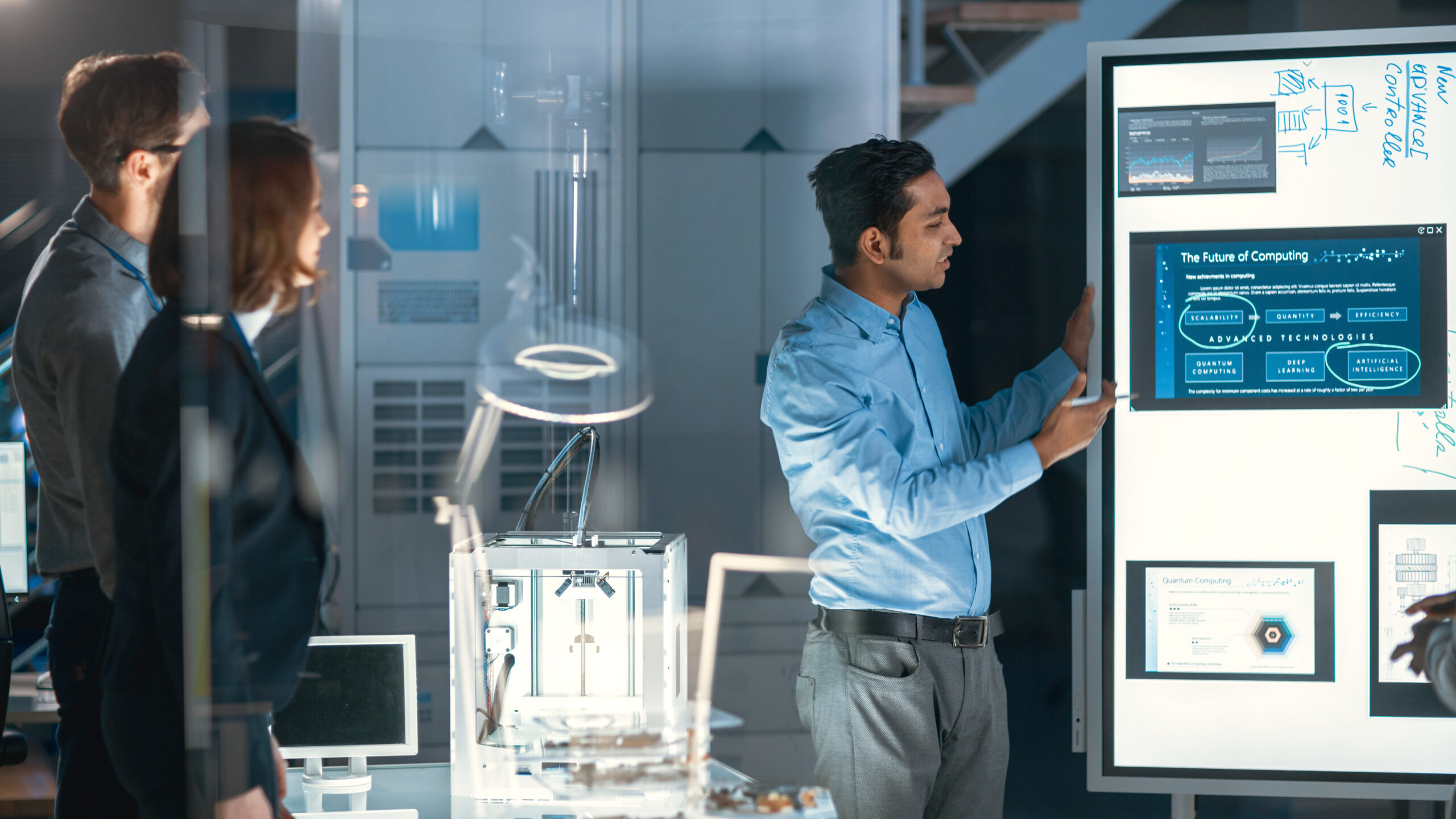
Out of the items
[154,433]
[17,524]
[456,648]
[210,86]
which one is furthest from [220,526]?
[210,86]

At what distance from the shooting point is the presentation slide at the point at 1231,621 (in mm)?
1975

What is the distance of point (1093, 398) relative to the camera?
2.00m

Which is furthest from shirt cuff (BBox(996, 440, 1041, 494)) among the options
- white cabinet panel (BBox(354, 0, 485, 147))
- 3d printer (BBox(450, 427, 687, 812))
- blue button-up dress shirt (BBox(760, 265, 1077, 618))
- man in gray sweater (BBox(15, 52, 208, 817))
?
white cabinet panel (BBox(354, 0, 485, 147))

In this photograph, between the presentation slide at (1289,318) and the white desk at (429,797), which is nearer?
the white desk at (429,797)

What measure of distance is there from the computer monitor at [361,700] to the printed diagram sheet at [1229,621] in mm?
1420

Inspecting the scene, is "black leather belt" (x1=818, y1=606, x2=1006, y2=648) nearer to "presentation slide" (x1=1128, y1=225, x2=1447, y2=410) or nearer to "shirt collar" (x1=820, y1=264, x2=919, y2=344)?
"shirt collar" (x1=820, y1=264, x2=919, y2=344)

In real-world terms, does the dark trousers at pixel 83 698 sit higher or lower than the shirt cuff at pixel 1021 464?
lower

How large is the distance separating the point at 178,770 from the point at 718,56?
1920mm

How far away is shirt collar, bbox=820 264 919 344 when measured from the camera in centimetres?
185

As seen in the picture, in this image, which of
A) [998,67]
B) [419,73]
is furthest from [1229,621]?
[419,73]

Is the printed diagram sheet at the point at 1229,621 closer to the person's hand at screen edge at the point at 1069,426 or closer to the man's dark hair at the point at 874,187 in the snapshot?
the person's hand at screen edge at the point at 1069,426

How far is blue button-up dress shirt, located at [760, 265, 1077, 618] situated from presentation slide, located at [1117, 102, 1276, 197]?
1.81 ft

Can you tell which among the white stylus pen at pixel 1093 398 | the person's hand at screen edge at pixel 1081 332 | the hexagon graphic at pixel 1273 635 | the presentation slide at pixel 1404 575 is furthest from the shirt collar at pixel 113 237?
the presentation slide at pixel 1404 575

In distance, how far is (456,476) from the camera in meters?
2.57
